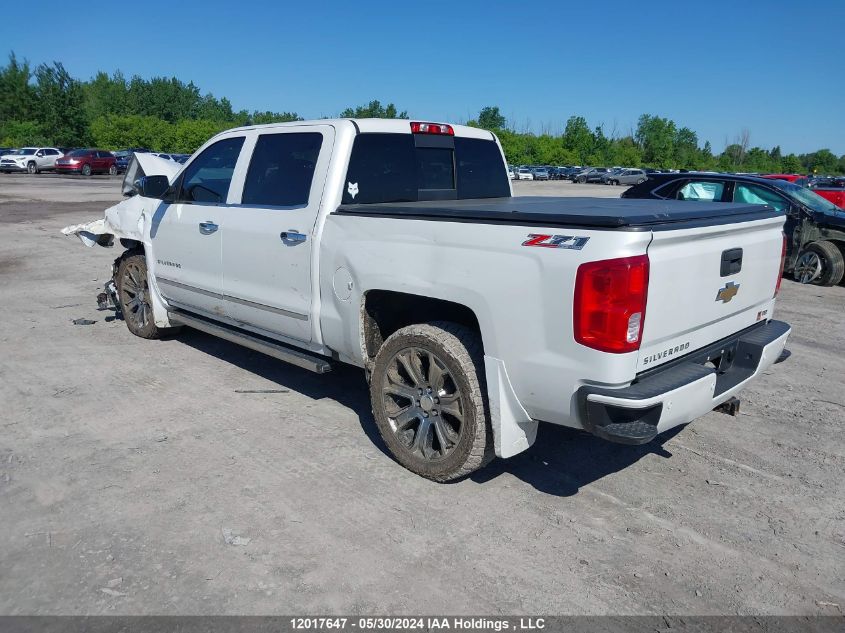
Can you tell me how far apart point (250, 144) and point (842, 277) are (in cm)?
994

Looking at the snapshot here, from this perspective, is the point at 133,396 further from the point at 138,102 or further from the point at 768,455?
the point at 138,102

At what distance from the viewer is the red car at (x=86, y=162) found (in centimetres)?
3997

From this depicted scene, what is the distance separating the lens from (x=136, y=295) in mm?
6676

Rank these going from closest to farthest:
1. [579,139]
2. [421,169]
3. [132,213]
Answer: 1. [421,169]
2. [132,213]
3. [579,139]

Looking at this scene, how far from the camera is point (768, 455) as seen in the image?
14.0ft

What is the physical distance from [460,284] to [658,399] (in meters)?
1.11

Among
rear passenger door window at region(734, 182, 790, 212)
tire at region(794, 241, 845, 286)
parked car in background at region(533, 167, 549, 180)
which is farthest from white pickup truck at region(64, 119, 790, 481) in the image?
parked car in background at region(533, 167, 549, 180)

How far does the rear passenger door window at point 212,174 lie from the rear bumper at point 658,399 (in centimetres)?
341

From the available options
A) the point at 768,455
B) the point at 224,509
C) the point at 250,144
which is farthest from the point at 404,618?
the point at 250,144

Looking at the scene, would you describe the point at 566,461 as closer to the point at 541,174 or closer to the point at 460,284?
the point at 460,284

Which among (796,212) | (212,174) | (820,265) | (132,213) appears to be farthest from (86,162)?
(820,265)

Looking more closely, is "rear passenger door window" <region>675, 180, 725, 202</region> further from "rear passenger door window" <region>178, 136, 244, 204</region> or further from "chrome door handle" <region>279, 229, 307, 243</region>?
"chrome door handle" <region>279, 229, 307, 243</region>

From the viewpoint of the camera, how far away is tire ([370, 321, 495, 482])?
354 centimetres

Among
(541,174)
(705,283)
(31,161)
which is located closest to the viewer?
(705,283)
